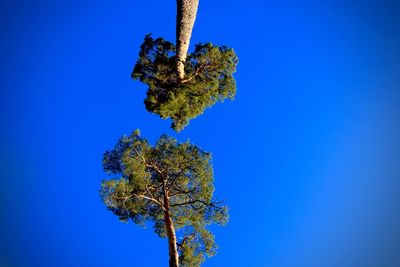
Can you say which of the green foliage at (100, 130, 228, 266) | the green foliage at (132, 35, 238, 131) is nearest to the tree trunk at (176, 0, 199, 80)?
the green foliage at (132, 35, 238, 131)

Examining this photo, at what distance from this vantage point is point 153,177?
18641 mm

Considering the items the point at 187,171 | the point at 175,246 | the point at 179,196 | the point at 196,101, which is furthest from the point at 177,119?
the point at 175,246

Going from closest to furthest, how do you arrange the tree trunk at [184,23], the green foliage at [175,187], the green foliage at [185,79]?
the tree trunk at [184,23], the green foliage at [185,79], the green foliage at [175,187]

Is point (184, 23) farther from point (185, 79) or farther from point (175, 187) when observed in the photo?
point (175, 187)

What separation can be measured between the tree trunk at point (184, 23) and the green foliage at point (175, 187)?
6.20 metres

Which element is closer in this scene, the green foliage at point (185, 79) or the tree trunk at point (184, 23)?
the tree trunk at point (184, 23)

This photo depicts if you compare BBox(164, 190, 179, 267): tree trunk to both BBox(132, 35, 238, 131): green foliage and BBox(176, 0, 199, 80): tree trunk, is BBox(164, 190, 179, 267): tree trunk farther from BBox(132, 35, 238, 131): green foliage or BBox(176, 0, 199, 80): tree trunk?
BBox(176, 0, 199, 80): tree trunk

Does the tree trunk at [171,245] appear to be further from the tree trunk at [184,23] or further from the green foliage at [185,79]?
the tree trunk at [184,23]

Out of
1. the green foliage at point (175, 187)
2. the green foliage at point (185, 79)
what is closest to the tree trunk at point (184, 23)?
the green foliage at point (185, 79)

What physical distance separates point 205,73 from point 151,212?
8.57m

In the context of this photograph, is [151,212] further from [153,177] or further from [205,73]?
[205,73]

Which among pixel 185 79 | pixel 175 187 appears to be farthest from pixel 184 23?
pixel 175 187

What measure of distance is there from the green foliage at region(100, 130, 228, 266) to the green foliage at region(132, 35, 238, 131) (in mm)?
3217

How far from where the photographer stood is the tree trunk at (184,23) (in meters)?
10.5
